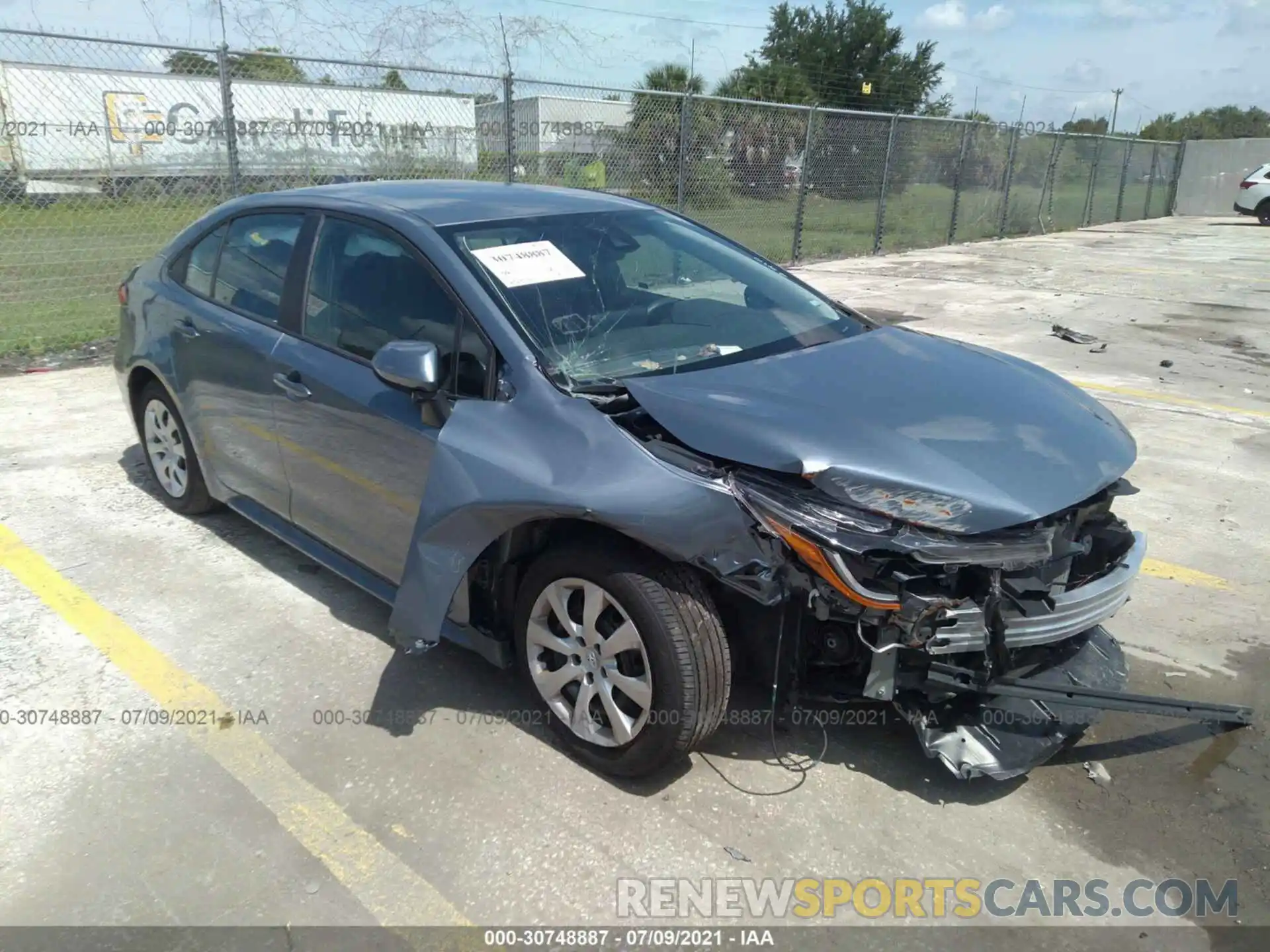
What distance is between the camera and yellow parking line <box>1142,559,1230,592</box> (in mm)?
4246

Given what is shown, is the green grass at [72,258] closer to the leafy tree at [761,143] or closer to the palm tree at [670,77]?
the leafy tree at [761,143]

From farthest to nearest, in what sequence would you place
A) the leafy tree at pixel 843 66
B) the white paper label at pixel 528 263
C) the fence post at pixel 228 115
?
the leafy tree at pixel 843 66 < the fence post at pixel 228 115 < the white paper label at pixel 528 263

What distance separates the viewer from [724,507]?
8.21ft

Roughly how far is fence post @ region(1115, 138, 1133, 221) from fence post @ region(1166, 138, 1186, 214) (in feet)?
15.5

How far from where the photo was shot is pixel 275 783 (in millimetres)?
2896

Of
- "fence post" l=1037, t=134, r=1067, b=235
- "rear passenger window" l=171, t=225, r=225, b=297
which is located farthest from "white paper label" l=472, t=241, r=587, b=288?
"fence post" l=1037, t=134, r=1067, b=235

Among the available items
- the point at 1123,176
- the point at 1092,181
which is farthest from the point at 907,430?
the point at 1123,176

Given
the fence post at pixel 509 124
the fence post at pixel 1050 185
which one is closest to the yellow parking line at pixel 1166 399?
the fence post at pixel 509 124

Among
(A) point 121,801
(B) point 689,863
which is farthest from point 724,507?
(A) point 121,801

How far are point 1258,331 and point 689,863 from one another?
10.5 m

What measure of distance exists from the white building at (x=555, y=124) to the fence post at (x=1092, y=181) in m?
16.9

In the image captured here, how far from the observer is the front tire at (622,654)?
2598 mm

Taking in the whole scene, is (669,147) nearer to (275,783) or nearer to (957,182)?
(957,182)

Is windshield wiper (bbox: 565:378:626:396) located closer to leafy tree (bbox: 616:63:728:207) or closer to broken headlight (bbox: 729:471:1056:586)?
broken headlight (bbox: 729:471:1056:586)
